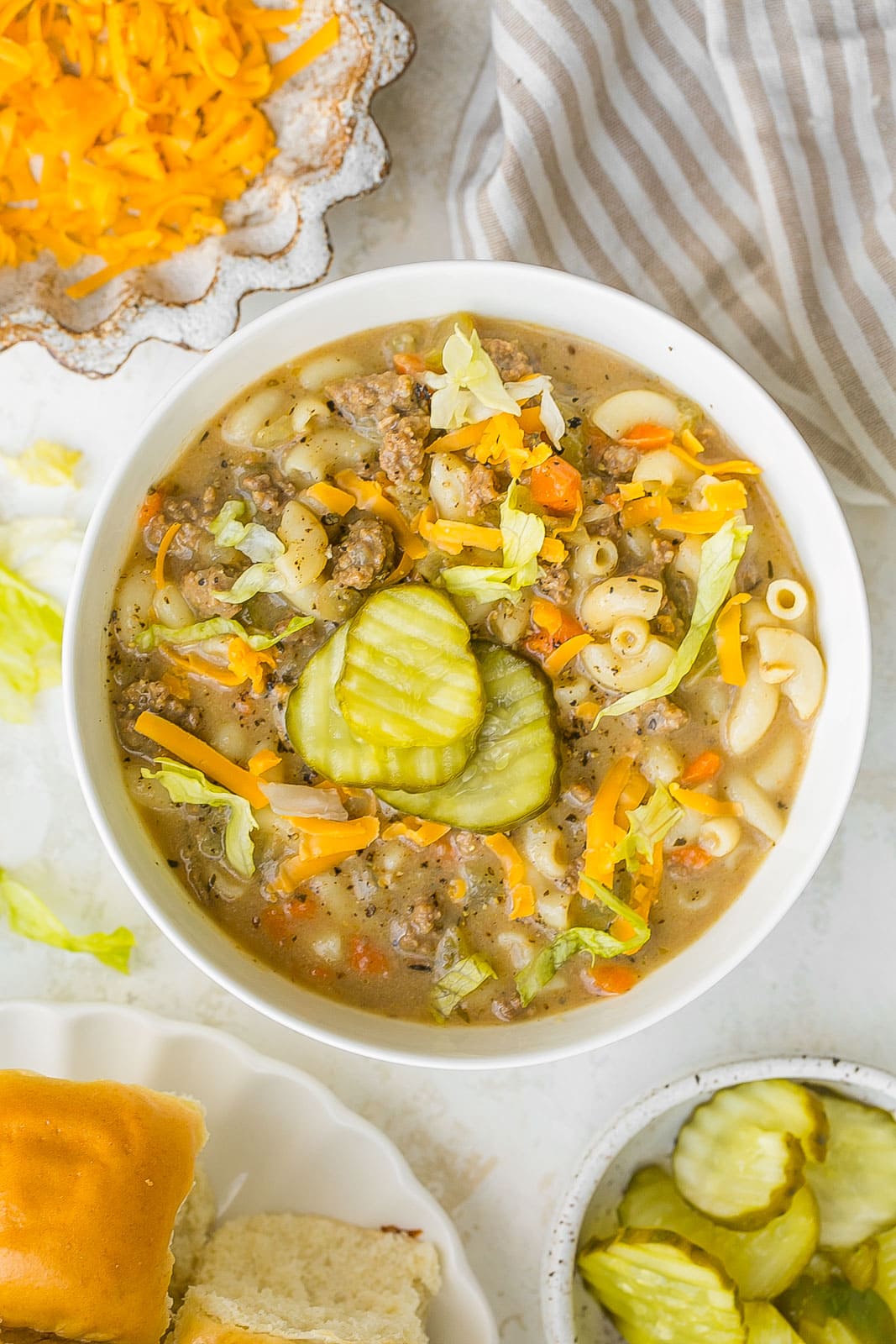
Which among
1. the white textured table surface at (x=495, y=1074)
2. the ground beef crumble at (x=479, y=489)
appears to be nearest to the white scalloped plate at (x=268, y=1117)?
the white textured table surface at (x=495, y=1074)

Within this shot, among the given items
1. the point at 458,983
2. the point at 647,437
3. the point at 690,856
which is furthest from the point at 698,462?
the point at 458,983

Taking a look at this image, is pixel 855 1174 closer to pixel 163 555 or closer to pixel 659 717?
pixel 659 717

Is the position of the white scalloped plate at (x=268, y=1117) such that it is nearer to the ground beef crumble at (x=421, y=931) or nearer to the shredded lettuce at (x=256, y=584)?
the ground beef crumble at (x=421, y=931)

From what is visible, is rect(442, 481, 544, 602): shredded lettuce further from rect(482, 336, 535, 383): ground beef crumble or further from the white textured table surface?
the white textured table surface

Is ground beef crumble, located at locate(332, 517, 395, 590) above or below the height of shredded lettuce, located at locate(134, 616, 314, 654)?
above

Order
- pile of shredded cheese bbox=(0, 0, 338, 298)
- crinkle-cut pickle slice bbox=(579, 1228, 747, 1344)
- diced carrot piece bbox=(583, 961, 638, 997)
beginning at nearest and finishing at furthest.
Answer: diced carrot piece bbox=(583, 961, 638, 997) < pile of shredded cheese bbox=(0, 0, 338, 298) < crinkle-cut pickle slice bbox=(579, 1228, 747, 1344)

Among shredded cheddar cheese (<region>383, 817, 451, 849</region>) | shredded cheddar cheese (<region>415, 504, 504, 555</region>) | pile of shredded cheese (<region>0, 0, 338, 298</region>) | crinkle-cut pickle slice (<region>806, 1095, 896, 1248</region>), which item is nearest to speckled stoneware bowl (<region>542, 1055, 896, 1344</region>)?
crinkle-cut pickle slice (<region>806, 1095, 896, 1248</region>)
